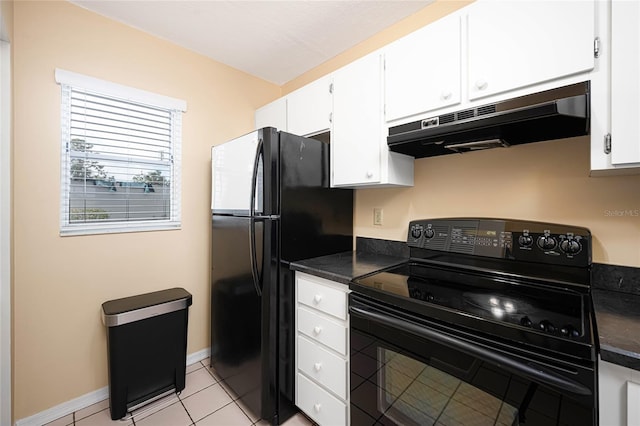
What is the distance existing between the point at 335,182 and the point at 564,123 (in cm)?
117

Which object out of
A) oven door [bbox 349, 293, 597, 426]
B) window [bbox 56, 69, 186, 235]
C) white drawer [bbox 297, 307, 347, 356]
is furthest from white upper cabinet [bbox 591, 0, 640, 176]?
window [bbox 56, 69, 186, 235]

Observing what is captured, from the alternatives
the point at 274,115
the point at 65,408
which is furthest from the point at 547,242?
the point at 65,408

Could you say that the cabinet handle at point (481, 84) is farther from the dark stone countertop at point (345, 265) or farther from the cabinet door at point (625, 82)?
the dark stone countertop at point (345, 265)

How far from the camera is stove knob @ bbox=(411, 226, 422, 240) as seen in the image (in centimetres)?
169

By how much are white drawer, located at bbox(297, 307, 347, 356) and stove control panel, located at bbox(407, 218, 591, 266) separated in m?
0.71

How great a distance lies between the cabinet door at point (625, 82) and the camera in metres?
0.91

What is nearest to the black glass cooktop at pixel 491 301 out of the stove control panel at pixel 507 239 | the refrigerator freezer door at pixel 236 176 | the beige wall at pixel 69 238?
the stove control panel at pixel 507 239

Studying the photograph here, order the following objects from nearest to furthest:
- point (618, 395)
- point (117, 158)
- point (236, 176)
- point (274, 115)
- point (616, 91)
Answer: point (618, 395), point (616, 91), point (236, 176), point (117, 158), point (274, 115)

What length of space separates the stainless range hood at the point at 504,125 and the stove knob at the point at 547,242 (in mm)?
484

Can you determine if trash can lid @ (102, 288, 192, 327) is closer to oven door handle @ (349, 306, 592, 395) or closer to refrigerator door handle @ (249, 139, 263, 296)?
refrigerator door handle @ (249, 139, 263, 296)

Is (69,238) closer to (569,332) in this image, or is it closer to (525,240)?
(569,332)

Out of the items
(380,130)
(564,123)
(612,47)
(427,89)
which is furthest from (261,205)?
(612,47)

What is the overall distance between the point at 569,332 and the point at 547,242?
0.61m

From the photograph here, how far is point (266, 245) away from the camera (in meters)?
1.57
